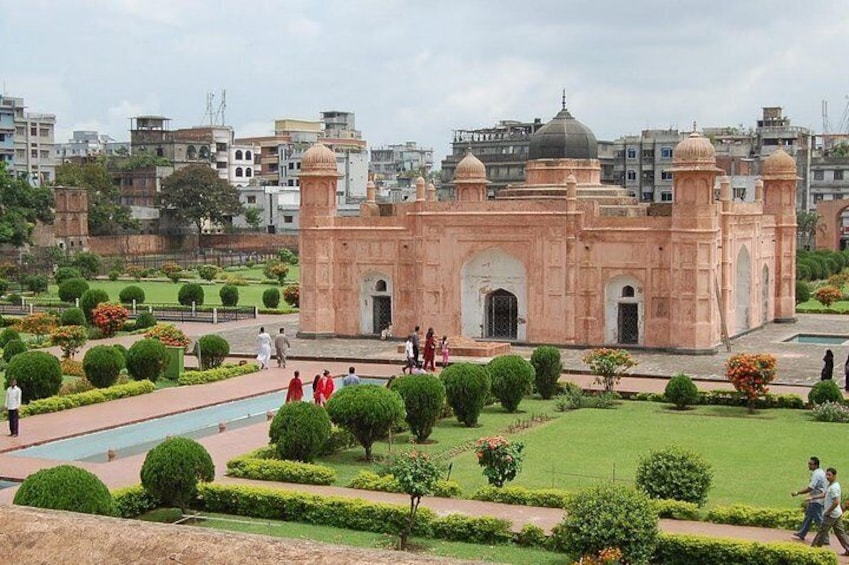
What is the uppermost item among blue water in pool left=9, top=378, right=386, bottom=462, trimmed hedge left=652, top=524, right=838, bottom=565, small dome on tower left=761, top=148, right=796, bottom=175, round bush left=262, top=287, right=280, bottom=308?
small dome on tower left=761, top=148, right=796, bottom=175

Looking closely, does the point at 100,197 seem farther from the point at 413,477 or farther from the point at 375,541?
the point at 413,477

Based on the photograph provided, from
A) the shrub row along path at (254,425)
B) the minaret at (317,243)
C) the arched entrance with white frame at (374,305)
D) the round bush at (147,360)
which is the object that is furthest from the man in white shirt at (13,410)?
the arched entrance with white frame at (374,305)

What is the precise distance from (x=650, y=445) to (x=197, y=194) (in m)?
59.6

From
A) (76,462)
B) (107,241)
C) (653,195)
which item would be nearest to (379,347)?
(76,462)

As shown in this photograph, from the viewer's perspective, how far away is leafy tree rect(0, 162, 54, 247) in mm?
59094

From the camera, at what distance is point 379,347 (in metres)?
32.1

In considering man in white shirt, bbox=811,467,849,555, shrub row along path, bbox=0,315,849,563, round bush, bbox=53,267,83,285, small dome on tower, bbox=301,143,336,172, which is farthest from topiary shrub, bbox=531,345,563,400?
round bush, bbox=53,267,83,285

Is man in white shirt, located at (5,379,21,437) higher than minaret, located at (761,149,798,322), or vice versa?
minaret, located at (761,149,798,322)

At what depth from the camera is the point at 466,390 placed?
2084cm

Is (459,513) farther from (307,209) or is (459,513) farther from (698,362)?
(307,209)

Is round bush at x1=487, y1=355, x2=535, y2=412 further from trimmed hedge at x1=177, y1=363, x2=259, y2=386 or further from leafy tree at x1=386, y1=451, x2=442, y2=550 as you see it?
leafy tree at x1=386, y1=451, x2=442, y2=550

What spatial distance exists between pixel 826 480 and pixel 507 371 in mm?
9320

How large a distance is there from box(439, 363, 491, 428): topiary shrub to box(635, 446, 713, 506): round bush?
602 centimetres

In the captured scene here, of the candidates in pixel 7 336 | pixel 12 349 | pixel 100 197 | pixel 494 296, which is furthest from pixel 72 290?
pixel 100 197
